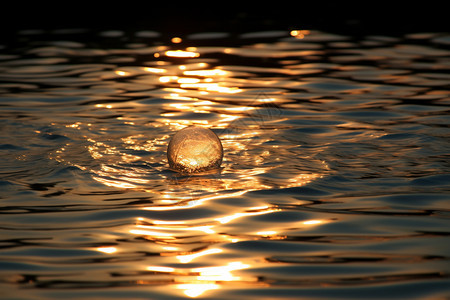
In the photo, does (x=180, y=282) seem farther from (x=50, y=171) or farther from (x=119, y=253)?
(x=50, y=171)

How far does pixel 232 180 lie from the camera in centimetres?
684

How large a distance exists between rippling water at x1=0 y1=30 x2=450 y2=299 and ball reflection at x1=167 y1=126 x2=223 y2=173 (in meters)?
0.13

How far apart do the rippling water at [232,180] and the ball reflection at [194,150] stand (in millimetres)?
129

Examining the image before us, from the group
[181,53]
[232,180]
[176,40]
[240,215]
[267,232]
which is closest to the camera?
[267,232]

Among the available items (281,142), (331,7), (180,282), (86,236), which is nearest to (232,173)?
(281,142)

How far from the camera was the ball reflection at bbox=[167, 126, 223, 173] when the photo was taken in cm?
696

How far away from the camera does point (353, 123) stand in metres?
9.20

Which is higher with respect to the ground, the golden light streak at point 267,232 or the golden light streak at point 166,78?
the golden light streak at point 166,78

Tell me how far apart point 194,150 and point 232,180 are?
1.57 feet

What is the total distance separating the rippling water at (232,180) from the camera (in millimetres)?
4758

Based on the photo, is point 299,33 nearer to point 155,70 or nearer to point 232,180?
point 155,70

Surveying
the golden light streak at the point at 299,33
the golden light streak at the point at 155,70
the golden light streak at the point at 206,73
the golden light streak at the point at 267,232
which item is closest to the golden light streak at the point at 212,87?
the golden light streak at the point at 206,73

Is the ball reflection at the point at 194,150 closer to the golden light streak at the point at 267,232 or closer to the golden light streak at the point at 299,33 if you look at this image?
the golden light streak at the point at 267,232

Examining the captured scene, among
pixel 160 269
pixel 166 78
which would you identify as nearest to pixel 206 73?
pixel 166 78
